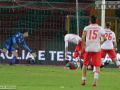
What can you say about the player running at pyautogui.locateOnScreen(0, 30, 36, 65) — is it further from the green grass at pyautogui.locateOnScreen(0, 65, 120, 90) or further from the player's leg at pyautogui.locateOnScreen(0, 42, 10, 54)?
the green grass at pyautogui.locateOnScreen(0, 65, 120, 90)

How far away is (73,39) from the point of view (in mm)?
16078

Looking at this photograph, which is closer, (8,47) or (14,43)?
(14,43)

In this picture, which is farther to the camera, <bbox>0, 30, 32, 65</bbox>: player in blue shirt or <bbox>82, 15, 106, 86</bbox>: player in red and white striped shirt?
<bbox>0, 30, 32, 65</bbox>: player in blue shirt

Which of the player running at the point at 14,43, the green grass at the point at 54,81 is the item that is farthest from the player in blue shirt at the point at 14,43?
the green grass at the point at 54,81

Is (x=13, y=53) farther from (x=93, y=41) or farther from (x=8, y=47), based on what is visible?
(x=93, y=41)

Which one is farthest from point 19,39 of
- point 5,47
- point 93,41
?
point 93,41

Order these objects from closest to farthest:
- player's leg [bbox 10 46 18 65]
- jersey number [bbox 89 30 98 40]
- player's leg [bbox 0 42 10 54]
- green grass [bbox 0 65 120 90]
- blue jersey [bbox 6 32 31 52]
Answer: green grass [bbox 0 65 120 90]
jersey number [bbox 89 30 98 40]
player's leg [bbox 10 46 18 65]
blue jersey [bbox 6 32 31 52]
player's leg [bbox 0 42 10 54]

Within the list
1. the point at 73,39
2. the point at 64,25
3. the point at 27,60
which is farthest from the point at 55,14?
the point at 73,39

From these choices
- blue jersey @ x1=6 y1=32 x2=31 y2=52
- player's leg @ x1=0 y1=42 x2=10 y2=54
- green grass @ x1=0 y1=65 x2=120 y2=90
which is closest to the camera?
green grass @ x1=0 y1=65 x2=120 y2=90

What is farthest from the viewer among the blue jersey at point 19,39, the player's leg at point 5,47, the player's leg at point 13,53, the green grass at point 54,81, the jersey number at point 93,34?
the player's leg at point 5,47

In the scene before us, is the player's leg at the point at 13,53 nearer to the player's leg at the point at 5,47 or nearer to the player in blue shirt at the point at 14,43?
the player in blue shirt at the point at 14,43

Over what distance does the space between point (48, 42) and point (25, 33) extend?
174 cm

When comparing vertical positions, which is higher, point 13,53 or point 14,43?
point 14,43

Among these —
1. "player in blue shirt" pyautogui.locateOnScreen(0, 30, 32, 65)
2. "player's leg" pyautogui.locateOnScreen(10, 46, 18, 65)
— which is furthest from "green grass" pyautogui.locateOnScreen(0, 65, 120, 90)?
"player in blue shirt" pyautogui.locateOnScreen(0, 30, 32, 65)
